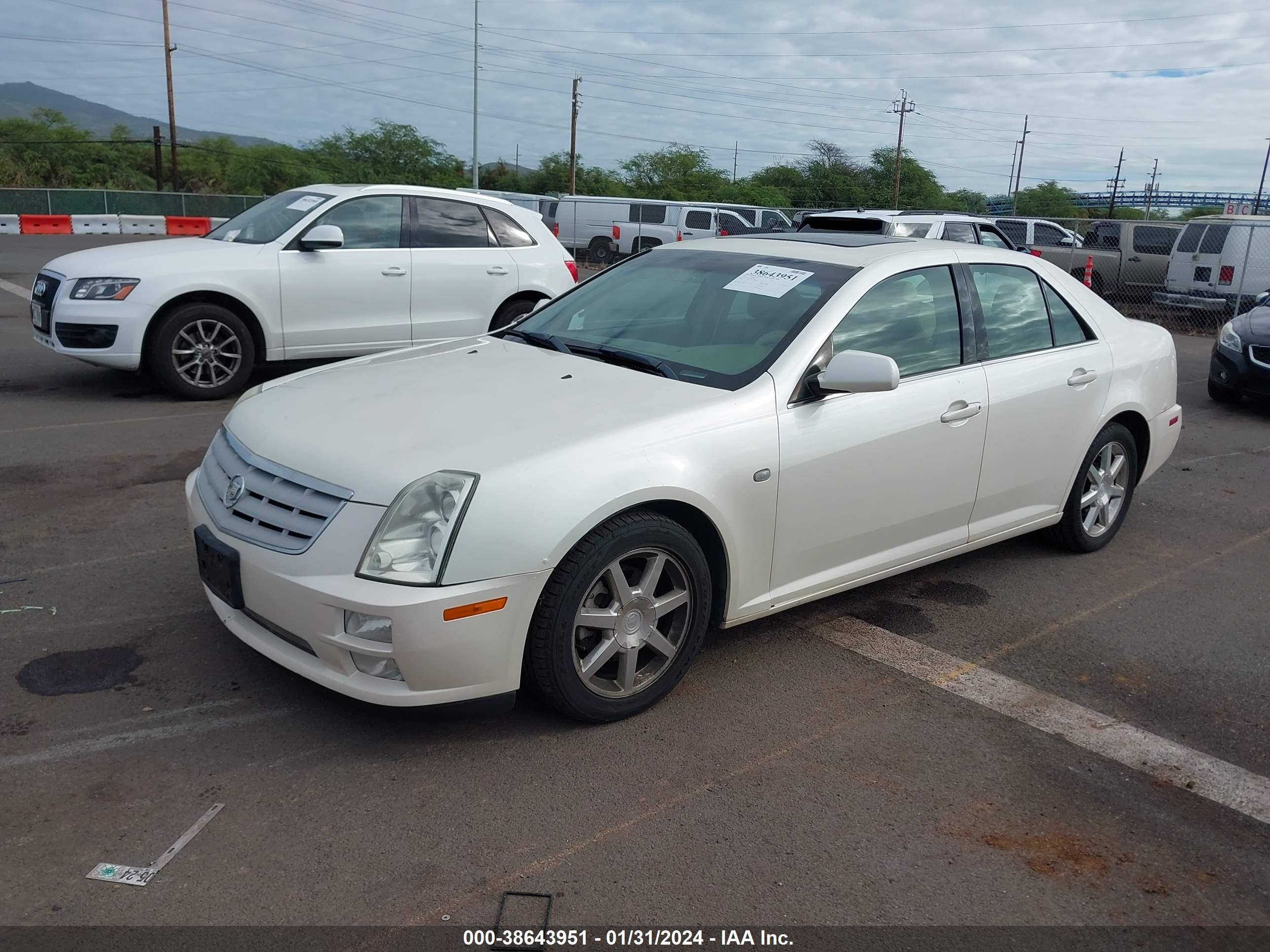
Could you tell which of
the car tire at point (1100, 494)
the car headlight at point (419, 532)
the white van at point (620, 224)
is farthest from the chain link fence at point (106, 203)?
the car headlight at point (419, 532)

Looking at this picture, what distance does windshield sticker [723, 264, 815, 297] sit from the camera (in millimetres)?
4391

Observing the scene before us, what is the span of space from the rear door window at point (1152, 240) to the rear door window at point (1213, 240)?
96.5 inches

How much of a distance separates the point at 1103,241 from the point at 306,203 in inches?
689

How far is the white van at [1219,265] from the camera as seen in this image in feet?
54.4

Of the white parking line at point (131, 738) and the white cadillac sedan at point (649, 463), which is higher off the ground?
the white cadillac sedan at point (649, 463)

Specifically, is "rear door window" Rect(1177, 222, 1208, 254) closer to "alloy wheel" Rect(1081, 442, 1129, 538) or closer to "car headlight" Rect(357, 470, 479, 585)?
"alloy wheel" Rect(1081, 442, 1129, 538)

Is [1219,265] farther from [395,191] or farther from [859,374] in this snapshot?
[859,374]

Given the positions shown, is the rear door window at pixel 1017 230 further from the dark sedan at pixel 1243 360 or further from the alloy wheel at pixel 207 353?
the alloy wheel at pixel 207 353

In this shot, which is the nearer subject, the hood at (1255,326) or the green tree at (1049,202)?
the hood at (1255,326)

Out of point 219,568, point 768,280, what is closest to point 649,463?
point 768,280

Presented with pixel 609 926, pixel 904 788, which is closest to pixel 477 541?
pixel 609 926

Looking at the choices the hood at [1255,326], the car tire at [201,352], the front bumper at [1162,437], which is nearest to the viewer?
the front bumper at [1162,437]

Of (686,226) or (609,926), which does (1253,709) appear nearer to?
(609,926)

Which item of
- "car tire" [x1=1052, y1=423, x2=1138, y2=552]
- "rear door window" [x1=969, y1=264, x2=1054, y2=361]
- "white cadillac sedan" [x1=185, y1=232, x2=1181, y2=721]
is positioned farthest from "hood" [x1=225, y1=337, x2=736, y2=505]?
"car tire" [x1=1052, y1=423, x2=1138, y2=552]
